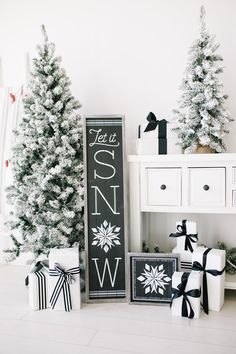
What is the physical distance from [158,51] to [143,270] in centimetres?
168

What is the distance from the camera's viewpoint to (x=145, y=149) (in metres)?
2.41

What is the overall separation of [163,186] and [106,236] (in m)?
0.52

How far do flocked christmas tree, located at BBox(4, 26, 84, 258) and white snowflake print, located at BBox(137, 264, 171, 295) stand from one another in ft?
1.86

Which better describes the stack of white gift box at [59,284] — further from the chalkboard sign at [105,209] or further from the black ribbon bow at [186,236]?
the black ribbon bow at [186,236]

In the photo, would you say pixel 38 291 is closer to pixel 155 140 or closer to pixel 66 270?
pixel 66 270

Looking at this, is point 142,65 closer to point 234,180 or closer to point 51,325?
point 234,180

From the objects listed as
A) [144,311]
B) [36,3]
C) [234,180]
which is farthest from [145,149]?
[36,3]

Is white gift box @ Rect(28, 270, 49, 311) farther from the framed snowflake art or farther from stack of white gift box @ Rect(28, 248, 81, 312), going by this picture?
the framed snowflake art

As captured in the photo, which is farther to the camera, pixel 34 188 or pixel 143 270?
pixel 34 188

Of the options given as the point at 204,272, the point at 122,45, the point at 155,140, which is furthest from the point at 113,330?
the point at 122,45

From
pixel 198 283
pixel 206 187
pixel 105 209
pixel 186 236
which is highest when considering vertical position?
pixel 206 187

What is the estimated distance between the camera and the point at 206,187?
2.25 meters

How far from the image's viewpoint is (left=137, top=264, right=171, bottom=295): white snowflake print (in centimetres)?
220

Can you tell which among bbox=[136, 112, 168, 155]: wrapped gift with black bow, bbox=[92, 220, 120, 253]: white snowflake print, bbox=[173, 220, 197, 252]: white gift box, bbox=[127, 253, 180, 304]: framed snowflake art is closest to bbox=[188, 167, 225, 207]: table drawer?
bbox=[173, 220, 197, 252]: white gift box
